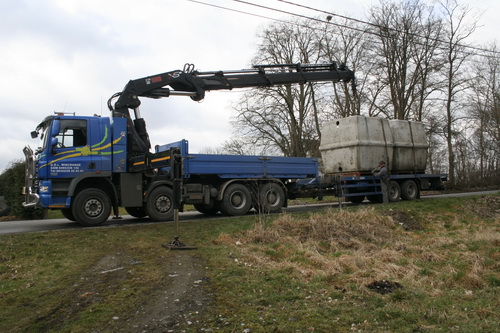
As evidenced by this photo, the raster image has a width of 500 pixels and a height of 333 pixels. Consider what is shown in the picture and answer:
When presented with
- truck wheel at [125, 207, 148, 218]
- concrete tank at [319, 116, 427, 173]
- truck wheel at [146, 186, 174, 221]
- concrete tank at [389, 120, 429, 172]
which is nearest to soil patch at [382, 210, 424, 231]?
concrete tank at [319, 116, 427, 173]

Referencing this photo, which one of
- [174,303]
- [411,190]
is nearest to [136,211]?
[174,303]

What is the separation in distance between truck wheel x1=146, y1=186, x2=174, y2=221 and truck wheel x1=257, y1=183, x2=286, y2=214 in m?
3.19

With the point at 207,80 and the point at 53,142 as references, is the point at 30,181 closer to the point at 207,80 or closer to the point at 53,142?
the point at 53,142

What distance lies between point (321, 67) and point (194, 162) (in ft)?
23.1

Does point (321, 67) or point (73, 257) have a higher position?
point (321, 67)

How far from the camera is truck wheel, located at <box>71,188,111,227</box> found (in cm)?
1115

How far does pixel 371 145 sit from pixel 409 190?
3.20 meters

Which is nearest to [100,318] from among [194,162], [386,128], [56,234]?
[56,234]

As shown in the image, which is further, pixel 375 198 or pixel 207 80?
pixel 375 198

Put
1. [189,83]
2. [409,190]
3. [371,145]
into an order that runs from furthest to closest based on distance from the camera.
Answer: [409,190], [371,145], [189,83]

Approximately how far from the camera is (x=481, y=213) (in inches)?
555

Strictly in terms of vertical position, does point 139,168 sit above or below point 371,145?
below

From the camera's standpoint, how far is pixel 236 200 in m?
13.7

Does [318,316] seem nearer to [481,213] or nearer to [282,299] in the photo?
[282,299]
